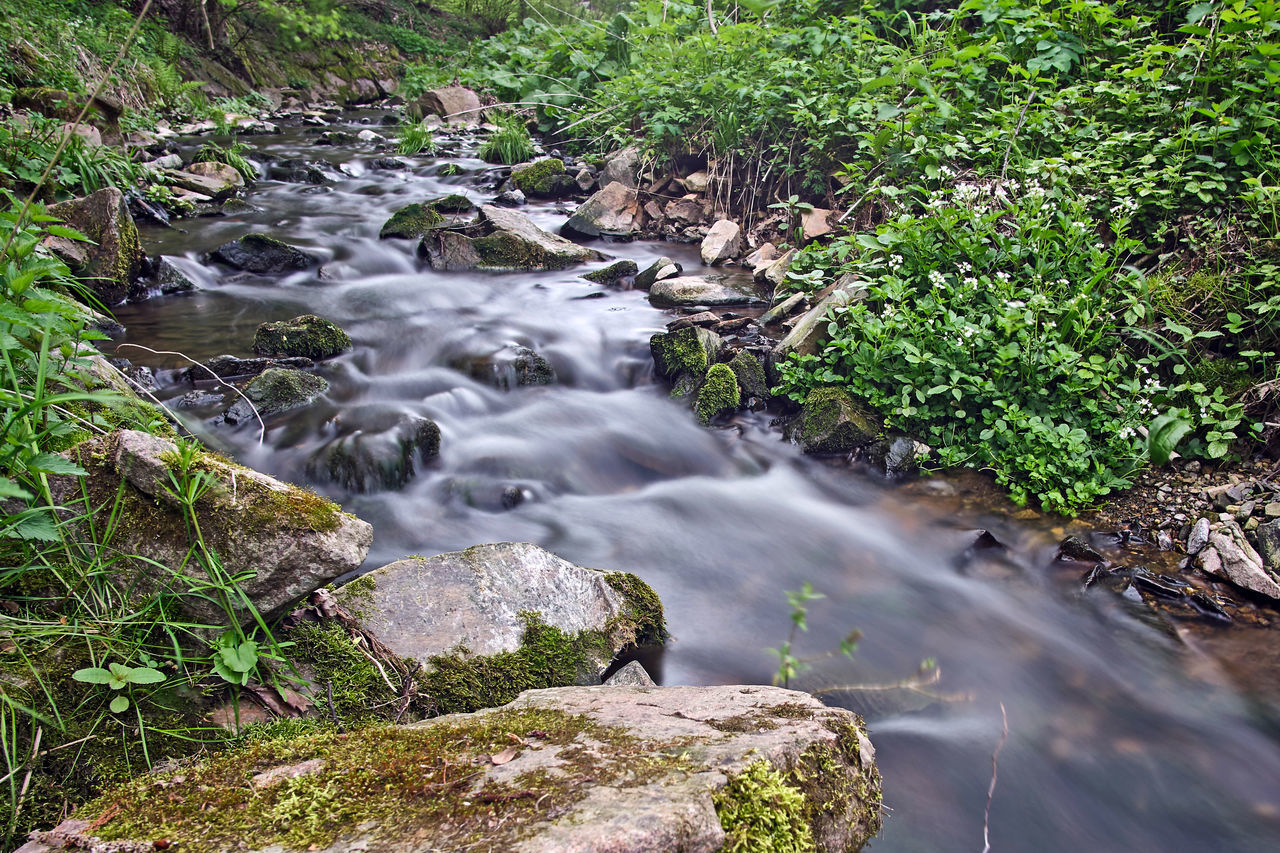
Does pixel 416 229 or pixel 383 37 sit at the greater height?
pixel 383 37

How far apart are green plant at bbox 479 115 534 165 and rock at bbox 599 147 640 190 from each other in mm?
2951

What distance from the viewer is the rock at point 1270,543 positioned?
382 centimetres

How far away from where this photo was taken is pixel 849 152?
781cm

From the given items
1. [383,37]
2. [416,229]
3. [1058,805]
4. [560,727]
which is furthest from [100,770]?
[383,37]

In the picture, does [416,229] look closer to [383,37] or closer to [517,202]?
[517,202]

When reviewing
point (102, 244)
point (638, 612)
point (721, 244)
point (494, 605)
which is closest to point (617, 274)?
point (721, 244)

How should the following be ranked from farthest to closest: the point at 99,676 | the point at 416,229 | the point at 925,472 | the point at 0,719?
1. the point at 416,229
2. the point at 925,472
3. the point at 99,676
4. the point at 0,719

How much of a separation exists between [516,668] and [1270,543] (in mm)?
4186

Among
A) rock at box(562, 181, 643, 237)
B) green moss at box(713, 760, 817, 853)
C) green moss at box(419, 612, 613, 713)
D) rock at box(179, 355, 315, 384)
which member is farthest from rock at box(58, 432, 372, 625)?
rock at box(562, 181, 643, 237)

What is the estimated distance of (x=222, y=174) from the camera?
33.4 ft

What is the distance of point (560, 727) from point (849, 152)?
7.58 m

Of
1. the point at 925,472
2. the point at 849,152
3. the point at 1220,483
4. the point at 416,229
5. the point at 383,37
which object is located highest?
the point at 383,37

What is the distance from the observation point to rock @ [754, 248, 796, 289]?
24.3 ft

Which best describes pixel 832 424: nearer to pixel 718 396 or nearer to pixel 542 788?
pixel 718 396
